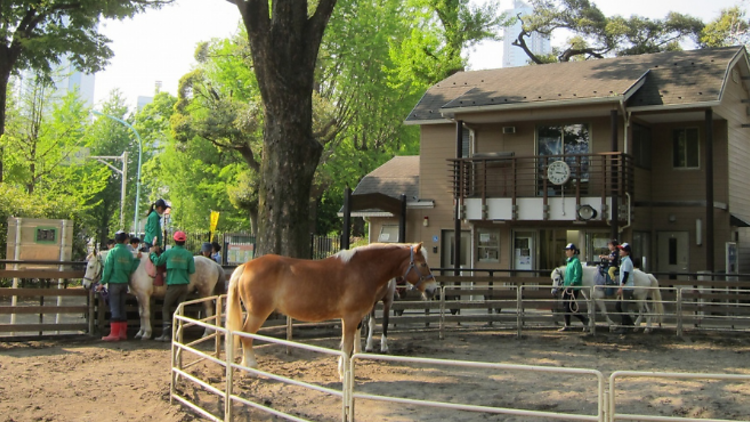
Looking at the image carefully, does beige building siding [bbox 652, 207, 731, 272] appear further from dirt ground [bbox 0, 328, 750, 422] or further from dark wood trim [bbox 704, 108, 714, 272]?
dirt ground [bbox 0, 328, 750, 422]

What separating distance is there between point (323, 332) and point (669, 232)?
13712mm

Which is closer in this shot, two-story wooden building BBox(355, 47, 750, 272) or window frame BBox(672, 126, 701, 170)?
two-story wooden building BBox(355, 47, 750, 272)

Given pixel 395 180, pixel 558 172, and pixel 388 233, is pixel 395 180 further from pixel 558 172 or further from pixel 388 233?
pixel 558 172

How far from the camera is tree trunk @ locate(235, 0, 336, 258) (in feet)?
44.2

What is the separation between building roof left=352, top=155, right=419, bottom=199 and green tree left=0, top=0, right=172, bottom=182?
429 inches

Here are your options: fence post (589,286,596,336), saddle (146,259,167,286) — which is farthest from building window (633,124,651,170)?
saddle (146,259,167,286)

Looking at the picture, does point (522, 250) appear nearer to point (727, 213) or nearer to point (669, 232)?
point (669, 232)

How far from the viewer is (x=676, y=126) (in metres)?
22.1

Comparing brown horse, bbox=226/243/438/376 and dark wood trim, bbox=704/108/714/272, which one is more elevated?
dark wood trim, bbox=704/108/714/272

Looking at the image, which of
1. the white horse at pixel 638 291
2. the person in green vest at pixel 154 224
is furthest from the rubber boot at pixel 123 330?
the white horse at pixel 638 291

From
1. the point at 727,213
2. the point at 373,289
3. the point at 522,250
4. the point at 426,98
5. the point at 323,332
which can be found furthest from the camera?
the point at 426,98

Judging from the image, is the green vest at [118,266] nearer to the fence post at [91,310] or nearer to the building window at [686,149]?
the fence post at [91,310]

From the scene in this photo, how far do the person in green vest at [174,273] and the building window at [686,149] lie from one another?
16.2 metres

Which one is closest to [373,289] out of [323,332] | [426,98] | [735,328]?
[323,332]
